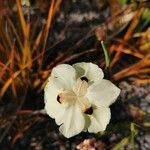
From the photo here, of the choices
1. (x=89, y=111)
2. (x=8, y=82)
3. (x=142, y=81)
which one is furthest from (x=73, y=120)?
(x=142, y=81)

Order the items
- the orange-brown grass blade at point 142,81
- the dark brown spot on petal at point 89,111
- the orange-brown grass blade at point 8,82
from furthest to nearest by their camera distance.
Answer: the orange-brown grass blade at point 142,81 → the orange-brown grass blade at point 8,82 → the dark brown spot on petal at point 89,111

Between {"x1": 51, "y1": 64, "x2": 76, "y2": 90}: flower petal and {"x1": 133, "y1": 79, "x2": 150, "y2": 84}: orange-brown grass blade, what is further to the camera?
{"x1": 133, "y1": 79, "x2": 150, "y2": 84}: orange-brown grass blade

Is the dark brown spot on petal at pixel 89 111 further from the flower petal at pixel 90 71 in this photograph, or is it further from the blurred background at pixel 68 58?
the blurred background at pixel 68 58

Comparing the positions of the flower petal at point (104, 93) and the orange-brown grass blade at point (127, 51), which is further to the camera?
the orange-brown grass blade at point (127, 51)

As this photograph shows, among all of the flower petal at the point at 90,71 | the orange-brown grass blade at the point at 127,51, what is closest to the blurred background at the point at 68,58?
the orange-brown grass blade at the point at 127,51

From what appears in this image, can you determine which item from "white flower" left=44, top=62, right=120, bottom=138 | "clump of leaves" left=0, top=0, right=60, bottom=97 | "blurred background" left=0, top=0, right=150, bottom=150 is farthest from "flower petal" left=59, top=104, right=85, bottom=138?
"clump of leaves" left=0, top=0, right=60, bottom=97

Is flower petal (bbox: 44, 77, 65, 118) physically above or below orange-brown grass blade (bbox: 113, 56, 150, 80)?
above

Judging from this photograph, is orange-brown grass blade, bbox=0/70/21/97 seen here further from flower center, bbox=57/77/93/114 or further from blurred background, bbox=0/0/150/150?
flower center, bbox=57/77/93/114

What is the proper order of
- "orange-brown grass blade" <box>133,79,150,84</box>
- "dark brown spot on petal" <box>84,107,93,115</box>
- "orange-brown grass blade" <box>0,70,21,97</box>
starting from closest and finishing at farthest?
"dark brown spot on petal" <box>84,107,93,115</box> → "orange-brown grass blade" <box>0,70,21,97</box> → "orange-brown grass blade" <box>133,79,150,84</box>
